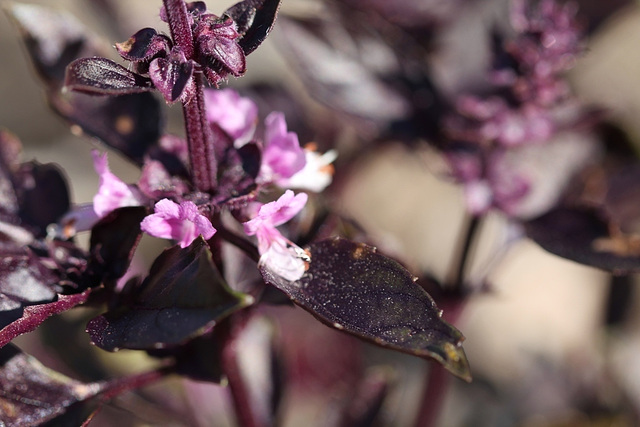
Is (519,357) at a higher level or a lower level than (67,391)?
lower

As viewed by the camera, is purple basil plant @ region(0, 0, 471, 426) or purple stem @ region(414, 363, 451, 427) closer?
purple basil plant @ region(0, 0, 471, 426)

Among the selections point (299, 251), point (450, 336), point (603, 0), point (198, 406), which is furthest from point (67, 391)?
point (603, 0)

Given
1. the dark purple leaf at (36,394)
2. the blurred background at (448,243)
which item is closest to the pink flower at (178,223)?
the dark purple leaf at (36,394)

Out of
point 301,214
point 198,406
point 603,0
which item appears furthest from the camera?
point 603,0

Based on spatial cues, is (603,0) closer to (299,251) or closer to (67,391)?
(299,251)

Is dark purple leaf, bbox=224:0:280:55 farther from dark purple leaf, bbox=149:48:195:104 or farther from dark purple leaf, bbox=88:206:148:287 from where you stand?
dark purple leaf, bbox=88:206:148:287

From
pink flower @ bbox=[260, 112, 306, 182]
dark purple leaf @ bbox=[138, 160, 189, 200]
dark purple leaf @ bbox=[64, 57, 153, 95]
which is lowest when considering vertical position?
dark purple leaf @ bbox=[138, 160, 189, 200]

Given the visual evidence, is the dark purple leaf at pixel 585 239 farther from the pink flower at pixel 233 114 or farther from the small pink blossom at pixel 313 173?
the pink flower at pixel 233 114

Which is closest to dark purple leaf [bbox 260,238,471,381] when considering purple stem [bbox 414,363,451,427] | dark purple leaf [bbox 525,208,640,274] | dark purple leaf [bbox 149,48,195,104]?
dark purple leaf [bbox 149,48,195,104]
